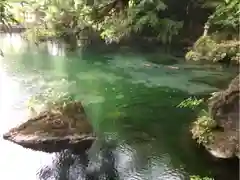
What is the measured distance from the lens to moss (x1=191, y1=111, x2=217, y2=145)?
7.45 metres

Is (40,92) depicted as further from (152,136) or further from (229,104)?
(229,104)

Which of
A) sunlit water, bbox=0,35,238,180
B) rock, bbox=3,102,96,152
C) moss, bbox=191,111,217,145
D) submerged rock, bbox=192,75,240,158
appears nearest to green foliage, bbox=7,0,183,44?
sunlit water, bbox=0,35,238,180

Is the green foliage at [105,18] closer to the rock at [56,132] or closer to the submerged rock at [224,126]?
the rock at [56,132]

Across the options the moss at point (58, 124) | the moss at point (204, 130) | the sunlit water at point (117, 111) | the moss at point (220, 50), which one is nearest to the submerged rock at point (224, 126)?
the moss at point (204, 130)

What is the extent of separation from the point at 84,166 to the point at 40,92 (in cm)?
463

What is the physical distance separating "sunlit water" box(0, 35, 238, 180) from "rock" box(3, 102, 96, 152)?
7.8 inches

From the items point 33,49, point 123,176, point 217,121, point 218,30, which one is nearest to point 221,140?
point 217,121

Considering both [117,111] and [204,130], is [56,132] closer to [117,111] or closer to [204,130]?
[117,111]

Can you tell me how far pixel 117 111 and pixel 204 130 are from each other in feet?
9.21

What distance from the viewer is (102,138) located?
26.4 ft

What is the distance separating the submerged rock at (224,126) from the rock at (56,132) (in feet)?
7.83

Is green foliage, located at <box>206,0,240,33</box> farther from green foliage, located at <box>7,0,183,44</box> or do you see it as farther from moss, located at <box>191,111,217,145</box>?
moss, located at <box>191,111,217,145</box>

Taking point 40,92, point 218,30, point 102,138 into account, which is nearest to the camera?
point 102,138

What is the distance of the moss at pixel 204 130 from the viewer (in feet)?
24.5
